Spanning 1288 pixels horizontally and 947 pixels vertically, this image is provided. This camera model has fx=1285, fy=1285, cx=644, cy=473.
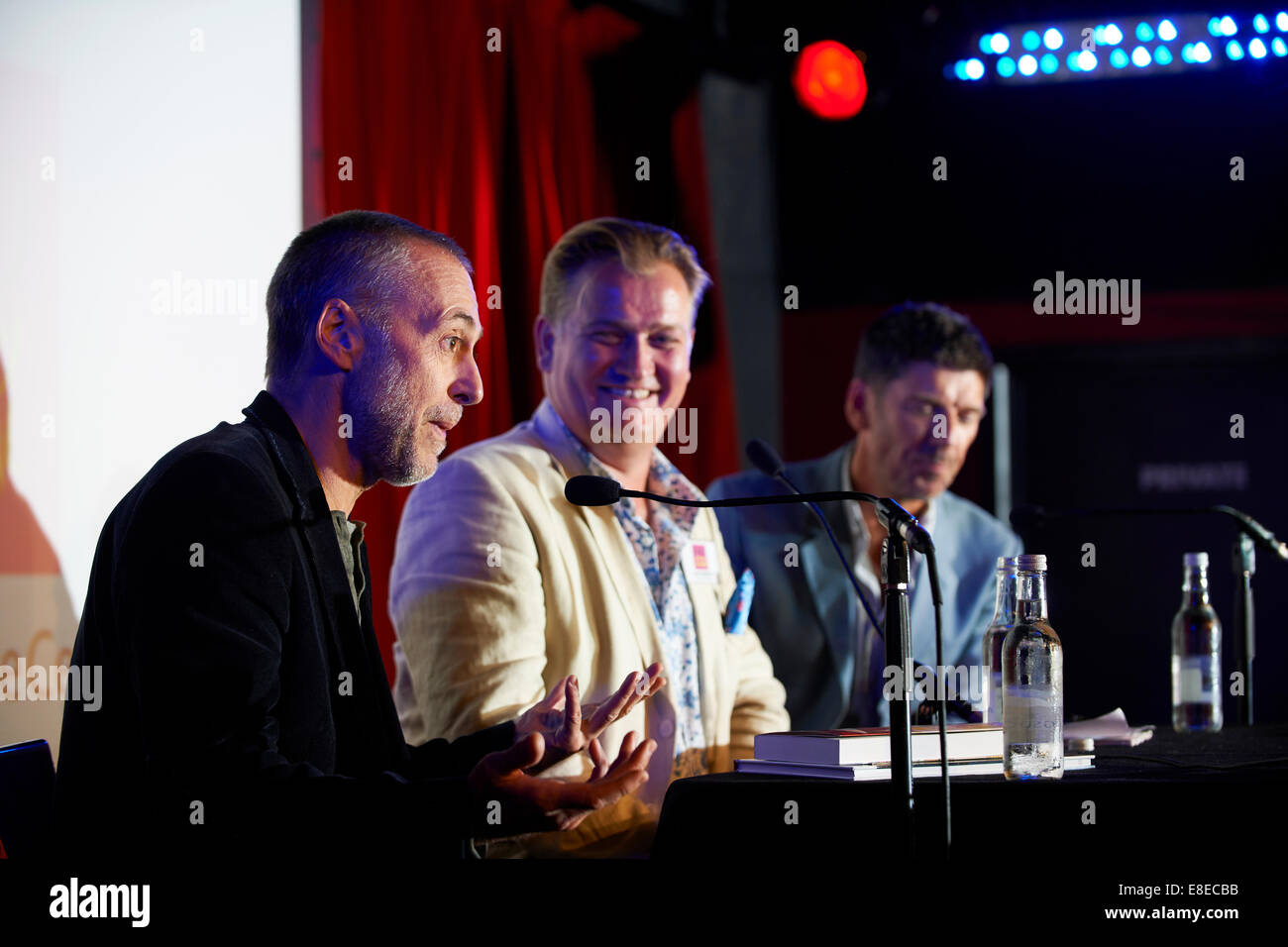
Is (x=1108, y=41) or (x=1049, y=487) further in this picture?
(x=1049, y=487)

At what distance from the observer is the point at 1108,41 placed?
337 centimetres

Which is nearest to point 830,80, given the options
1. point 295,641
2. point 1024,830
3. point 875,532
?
point 875,532

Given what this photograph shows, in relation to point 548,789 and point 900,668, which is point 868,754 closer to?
point 900,668

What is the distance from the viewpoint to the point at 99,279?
7.98ft

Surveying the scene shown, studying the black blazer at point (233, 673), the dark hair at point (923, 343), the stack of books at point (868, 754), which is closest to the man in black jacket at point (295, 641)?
the black blazer at point (233, 673)

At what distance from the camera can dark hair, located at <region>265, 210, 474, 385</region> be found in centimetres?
191

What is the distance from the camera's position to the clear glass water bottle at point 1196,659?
2.39 m

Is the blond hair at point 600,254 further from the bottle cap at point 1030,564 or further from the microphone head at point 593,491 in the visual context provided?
the bottle cap at point 1030,564

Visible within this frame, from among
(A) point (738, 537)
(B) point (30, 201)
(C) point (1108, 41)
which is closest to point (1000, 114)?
(C) point (1108, 41)

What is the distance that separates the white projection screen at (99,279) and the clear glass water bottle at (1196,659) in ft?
6.01

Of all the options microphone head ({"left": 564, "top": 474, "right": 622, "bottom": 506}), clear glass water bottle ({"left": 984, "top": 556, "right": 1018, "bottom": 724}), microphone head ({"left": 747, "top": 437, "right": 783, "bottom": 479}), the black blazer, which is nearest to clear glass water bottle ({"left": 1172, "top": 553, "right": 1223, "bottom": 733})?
clear glass water bottle ({"left": 984, "top": 556, "right": 1018, "bottom": 724})

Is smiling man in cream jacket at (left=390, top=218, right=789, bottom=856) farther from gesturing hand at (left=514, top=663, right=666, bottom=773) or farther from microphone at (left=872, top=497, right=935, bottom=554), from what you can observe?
microphone at (left=872, top=497, right=935, bottom=554)
